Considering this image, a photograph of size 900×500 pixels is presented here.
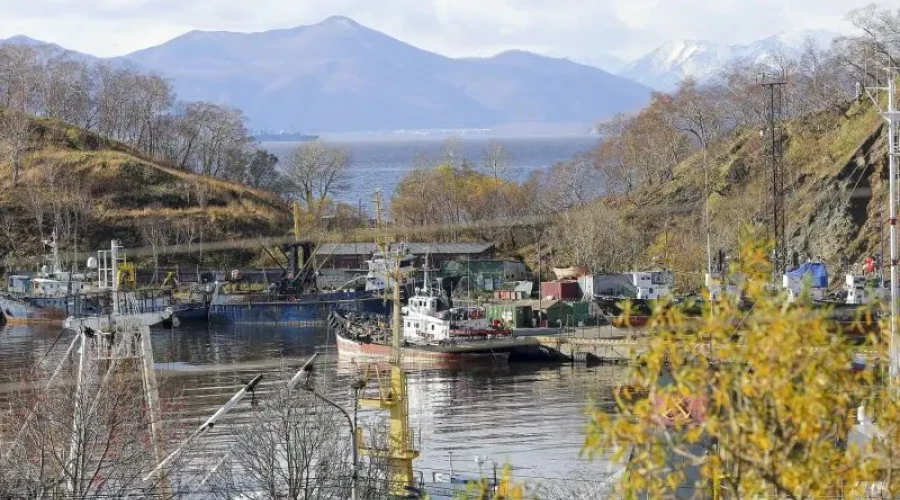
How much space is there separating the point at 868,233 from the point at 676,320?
5249 centimetres

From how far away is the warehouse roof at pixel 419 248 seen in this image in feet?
254

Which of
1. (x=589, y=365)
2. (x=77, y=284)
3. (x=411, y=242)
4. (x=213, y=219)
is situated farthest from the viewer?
(x=213, y=219)

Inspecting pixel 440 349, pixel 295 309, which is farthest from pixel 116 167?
pixel 440 349

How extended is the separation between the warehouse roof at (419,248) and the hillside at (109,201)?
10629mm

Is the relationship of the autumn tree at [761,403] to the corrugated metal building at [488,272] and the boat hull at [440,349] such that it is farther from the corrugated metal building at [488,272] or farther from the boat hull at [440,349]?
the corrugated metal building at [488,272]

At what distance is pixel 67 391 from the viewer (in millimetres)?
27453

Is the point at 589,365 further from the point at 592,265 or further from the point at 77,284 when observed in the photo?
the point at 77,284

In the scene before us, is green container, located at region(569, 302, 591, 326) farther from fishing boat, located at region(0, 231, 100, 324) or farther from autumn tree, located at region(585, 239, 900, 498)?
autumn tree, located at region(585, 239, 900, 498)

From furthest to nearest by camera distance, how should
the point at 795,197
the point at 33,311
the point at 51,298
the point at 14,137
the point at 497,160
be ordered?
the point at 497,160 < the point at 14,137 < the point at 51,298 < the point at 33,311 < the point at 795,197

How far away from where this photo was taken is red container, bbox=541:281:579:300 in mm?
63562

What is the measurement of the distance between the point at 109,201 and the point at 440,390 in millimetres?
51845

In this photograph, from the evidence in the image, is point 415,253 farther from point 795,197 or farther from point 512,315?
point 795,197

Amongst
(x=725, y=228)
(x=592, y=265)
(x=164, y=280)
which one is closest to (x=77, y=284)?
(x=164, y=280)

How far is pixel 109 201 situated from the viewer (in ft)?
306
